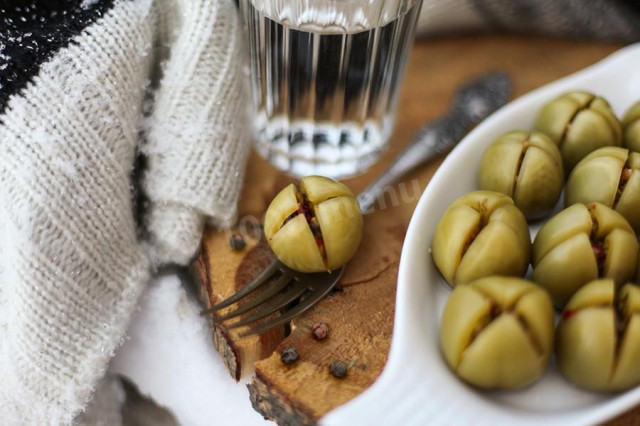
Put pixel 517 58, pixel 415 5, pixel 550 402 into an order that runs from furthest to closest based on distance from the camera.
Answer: pixel 517 58
pixel 415 5
pixel 550 402

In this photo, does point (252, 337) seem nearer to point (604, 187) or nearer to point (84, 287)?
point (84, 287)

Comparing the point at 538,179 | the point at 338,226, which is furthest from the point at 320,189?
the point at 538,179

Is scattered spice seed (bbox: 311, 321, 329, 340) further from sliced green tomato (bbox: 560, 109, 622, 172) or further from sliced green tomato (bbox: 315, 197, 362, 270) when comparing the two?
sliced green tomato (bbox: 560, 109, 622, 172)

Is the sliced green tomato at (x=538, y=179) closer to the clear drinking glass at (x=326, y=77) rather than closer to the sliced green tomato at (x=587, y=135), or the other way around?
Result: the sliced green tomato at (x=587, y=135)

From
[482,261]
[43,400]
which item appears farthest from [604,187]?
[43,400]

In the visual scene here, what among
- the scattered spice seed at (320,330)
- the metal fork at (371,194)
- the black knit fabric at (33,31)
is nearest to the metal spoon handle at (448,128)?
the metal fork at (371,194)

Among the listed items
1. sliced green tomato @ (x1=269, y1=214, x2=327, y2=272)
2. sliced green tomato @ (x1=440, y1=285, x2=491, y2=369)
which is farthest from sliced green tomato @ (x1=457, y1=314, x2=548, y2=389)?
sliced green tomato @ (x1=269, y1=214, x2=327, y2=272)

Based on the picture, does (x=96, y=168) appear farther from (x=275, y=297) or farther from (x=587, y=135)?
(x=587, y=135)
